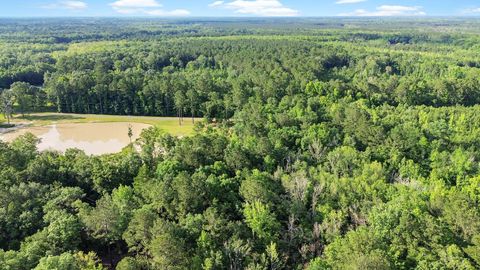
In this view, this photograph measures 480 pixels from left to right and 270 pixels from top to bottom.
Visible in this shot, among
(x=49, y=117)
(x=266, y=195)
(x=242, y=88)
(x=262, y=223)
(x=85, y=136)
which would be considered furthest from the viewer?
(x=49, y=117)

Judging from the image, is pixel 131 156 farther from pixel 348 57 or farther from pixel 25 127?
pixel 348 57

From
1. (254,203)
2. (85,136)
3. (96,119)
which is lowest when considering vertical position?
(85,136)

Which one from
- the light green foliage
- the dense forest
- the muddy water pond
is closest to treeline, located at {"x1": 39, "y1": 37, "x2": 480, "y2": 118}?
the dense forest

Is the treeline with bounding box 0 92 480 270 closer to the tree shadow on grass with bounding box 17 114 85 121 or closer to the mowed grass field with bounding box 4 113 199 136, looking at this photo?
the mowed grass field with bounding box 4 113 199 136

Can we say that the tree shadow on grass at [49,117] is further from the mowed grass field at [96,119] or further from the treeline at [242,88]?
the treeline at [242,88]

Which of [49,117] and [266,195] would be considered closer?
[266,195]

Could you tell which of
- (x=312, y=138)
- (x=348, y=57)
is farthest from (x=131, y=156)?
(x=348, y=57)

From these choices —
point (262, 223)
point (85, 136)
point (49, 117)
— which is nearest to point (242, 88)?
point (85, 136)

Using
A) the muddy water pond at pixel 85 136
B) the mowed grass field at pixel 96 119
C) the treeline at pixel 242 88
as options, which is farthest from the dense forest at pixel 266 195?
the muddy water pond at pixel 85 136

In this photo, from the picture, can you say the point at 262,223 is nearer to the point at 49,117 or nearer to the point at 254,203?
the point at 254,203
